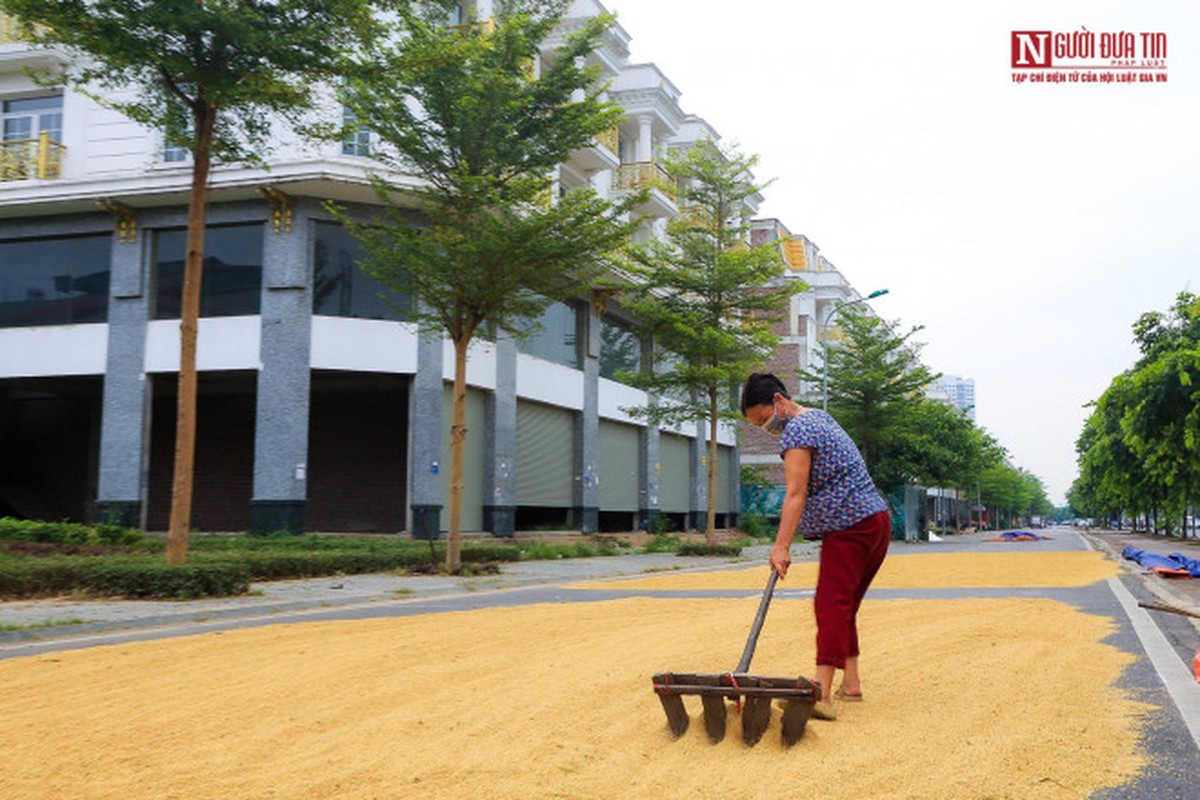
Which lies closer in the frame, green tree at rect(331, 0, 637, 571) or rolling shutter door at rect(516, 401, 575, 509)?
green tree at rect(331, 0, 637, 571)

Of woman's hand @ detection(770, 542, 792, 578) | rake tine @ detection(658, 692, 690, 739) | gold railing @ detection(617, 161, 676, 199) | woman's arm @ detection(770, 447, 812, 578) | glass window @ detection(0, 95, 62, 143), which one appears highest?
gold railing @ detection(617, 161, 676, 199)

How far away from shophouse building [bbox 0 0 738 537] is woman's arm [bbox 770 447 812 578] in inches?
638

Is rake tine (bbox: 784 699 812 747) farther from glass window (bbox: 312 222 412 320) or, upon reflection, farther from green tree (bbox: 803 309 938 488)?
green tree (bbox: 803 309 938 488)

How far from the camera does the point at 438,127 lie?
57.9 feet

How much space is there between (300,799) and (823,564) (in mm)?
2611

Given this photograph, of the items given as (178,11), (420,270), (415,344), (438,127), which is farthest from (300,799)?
(415,344)

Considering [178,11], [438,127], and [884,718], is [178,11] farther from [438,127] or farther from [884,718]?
[884,718]

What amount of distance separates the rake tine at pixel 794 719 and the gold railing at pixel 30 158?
80.6 feet

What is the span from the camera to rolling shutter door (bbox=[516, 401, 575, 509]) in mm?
26047

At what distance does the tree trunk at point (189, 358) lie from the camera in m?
11.9

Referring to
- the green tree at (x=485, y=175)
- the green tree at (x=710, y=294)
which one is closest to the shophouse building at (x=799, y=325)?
the green tree at (x=710, y=294)

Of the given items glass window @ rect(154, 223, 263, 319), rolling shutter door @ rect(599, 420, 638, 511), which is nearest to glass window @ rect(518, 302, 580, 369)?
rolling shutter door @ rect(599, 420, 638, 511)

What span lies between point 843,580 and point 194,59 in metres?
10.6

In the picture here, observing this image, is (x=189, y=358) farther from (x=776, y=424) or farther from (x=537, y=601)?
(x=776, y=424)
